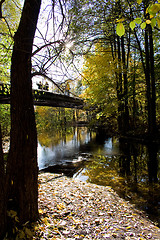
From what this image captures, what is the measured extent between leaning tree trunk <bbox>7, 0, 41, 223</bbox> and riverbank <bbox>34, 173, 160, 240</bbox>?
505 millimetres

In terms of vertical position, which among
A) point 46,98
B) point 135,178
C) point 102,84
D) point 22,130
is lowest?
point 135,178

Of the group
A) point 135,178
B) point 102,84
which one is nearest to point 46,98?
point 102,84

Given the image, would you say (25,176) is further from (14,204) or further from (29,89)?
(29,89)

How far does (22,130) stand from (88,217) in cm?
241

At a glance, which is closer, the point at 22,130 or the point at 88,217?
the point at 22,130

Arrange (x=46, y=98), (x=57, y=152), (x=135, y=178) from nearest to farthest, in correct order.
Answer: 1. (x=135, y=178)
2. (x=57, y=152)
3. (x=46, y=98)

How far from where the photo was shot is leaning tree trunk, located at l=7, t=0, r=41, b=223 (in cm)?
268

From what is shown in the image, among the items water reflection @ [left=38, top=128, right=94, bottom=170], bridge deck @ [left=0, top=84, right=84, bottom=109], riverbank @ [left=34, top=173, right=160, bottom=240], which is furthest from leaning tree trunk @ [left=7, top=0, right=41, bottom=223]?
water reflection @ [left=38, top=128, right=94, bottom=170]

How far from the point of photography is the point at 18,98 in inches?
107

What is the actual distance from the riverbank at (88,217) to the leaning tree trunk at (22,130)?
505 millimetres

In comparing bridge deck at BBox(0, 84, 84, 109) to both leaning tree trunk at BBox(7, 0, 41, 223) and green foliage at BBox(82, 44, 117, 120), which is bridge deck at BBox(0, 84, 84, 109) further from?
leaning tree trunk at BBox(7, 0, 41, 223)

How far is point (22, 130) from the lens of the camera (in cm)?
271

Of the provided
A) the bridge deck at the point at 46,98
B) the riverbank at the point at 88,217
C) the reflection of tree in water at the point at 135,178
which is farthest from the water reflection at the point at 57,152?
the riverbank at the point at 88,217

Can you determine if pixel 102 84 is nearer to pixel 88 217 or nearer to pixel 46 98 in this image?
pixel 46 98
